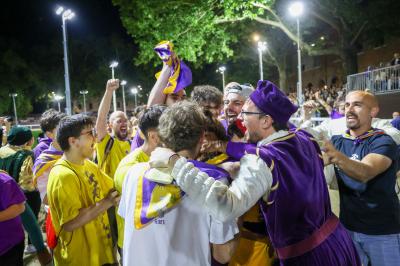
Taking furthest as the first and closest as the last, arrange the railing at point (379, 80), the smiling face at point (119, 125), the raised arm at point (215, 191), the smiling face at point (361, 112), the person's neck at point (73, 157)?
the railing at point (379, 80)
the smiling face at point (119, 125)
the smiling face at point (361, 112)
the person's neck at point (73, 157)
the raised arm at point (215, 191)

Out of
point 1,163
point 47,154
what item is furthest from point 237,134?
point 1,163

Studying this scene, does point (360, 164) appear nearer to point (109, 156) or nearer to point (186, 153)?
point (186, 153)

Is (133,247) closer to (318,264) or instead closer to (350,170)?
(318,264)

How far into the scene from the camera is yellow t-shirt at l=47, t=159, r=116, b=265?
2928mm

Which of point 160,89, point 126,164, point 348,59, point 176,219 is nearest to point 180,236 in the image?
point 176,219

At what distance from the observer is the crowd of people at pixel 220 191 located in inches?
83.6

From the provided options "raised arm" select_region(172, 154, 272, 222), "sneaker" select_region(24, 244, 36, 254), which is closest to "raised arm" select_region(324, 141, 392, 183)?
"raised arm" select_region(172, 154, 272, 222)

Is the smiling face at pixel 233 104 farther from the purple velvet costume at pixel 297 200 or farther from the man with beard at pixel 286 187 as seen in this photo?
the purple velvet costume at pixel 297 200

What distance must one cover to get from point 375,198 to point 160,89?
2.45 meters

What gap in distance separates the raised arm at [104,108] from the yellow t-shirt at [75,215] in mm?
841

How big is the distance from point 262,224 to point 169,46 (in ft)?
7.37

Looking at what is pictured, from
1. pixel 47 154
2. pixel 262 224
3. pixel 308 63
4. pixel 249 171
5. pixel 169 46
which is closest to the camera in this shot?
pixel 249 171

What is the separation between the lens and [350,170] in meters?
3.07

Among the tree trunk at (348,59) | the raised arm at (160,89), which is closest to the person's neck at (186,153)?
the raised arm at (160,89)
